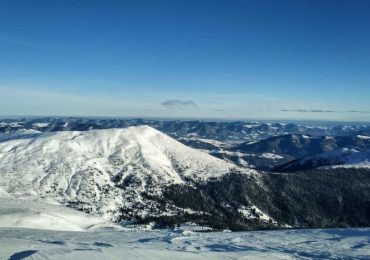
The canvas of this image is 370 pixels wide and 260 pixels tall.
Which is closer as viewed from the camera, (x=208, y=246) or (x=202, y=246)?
(x=202, y=246)

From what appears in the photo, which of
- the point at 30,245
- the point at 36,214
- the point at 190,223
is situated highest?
the point at 30,245

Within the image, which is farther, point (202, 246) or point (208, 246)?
point (208, 246)

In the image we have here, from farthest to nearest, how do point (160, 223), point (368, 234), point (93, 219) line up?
point (160, 223) → point (93, 219) → point (368, 234)

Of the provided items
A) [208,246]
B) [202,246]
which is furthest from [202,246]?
[208,246]

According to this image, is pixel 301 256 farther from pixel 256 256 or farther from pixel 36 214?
pixel 36 214

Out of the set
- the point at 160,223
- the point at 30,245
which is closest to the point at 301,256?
the point at 30,245

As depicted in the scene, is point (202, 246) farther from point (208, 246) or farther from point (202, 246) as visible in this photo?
point (208, 246)

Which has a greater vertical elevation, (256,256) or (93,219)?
(256,256)

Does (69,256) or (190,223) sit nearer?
(69,256)
